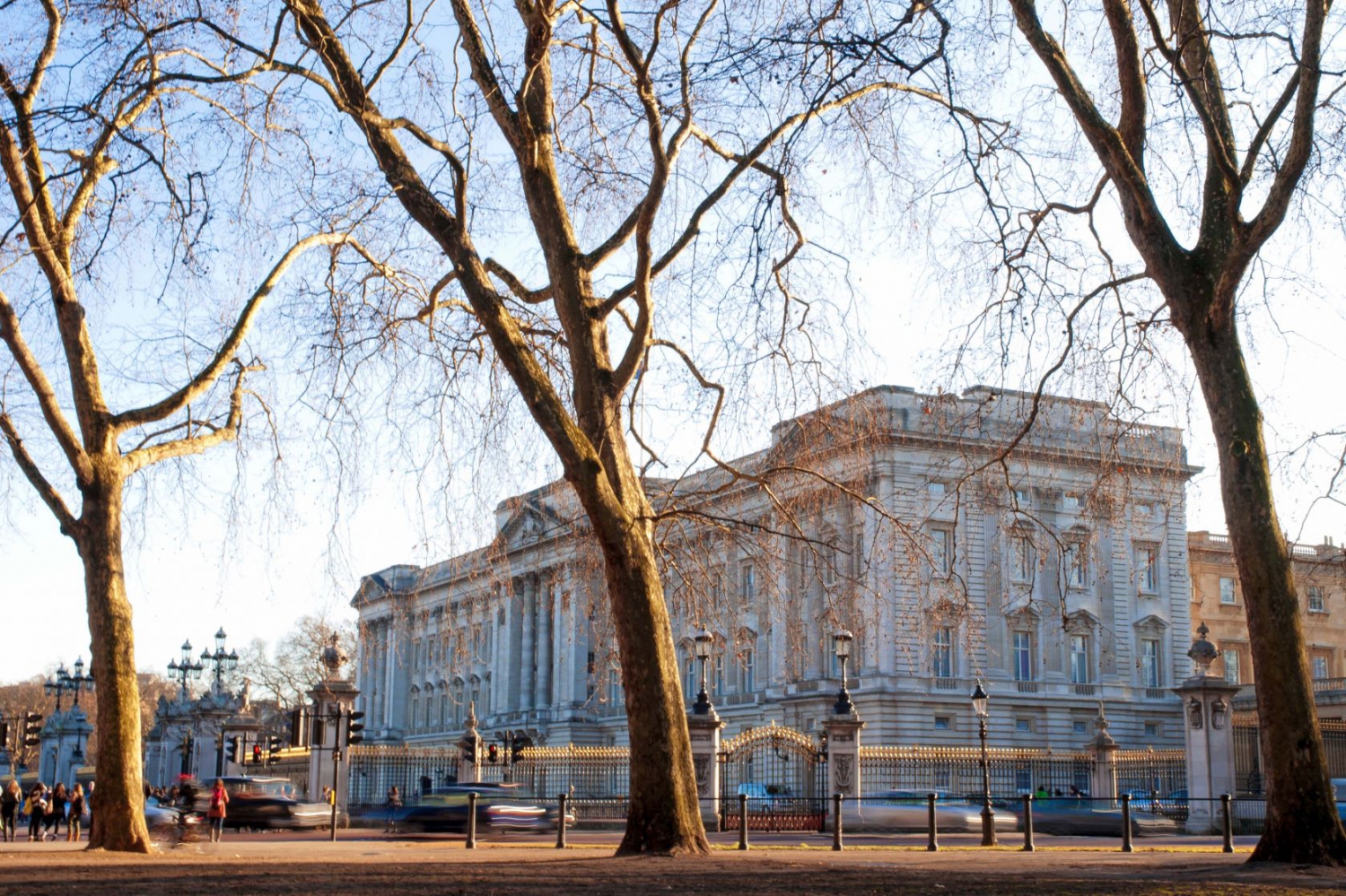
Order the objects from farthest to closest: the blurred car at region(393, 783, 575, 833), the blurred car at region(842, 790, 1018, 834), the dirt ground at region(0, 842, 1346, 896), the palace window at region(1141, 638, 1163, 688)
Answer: the palace window at region(1141, 638, 1163, 688) < the blurred car at region(842, 790, 1018, 834) < the blurred car at region(393, 783, 575, 833) < the dirt ground at region(0, 842, 1346, 896)

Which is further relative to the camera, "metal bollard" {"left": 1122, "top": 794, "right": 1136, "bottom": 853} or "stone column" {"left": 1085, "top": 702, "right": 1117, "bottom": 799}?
"stone column" {"left": 1085, "top": 702, "right": 1117, "bottom": 799}

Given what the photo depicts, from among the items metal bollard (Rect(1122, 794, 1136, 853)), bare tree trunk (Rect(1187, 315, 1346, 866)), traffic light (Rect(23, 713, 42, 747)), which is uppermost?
bare tree trunk (Rect(1187, 315, 1346, 866))

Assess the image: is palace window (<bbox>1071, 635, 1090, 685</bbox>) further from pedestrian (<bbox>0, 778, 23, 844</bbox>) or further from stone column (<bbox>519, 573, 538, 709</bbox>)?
pedestrian (<bbox>0, 778, 23, 844</bbox>)

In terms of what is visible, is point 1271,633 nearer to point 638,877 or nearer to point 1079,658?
point 638,877

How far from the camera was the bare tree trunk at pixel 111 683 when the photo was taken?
2103cm

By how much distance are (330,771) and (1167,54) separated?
35287 millimetres

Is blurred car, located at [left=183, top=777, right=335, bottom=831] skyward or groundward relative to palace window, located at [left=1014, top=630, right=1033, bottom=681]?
groundward

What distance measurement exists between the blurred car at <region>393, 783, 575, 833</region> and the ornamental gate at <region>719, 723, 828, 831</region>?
4186mm

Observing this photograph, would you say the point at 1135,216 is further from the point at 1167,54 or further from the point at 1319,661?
the point at 1319,661

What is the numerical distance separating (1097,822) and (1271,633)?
2128 cm

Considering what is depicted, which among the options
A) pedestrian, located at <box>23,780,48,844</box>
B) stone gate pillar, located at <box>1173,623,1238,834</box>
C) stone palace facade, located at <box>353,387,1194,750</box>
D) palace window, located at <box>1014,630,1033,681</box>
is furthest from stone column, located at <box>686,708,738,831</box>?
palace window, located at <box>1014,630,1033,681</box>

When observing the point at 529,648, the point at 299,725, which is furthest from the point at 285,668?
the point at 299,725

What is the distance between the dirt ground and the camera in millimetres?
11688

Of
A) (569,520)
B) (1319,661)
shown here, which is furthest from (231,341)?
(1319,661)
